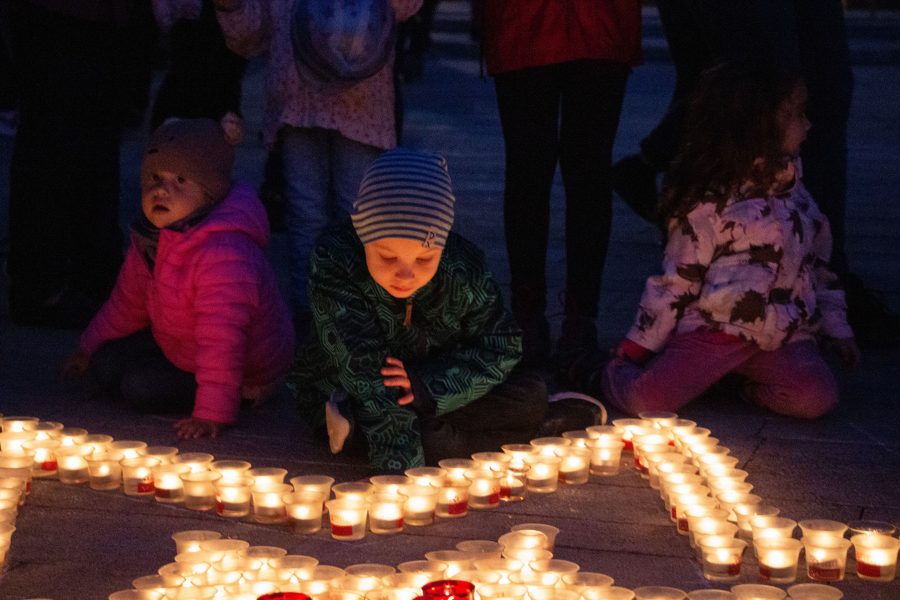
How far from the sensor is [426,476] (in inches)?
140

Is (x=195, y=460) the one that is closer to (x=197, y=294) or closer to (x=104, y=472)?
(x=104, y=472)

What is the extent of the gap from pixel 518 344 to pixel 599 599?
50.3 inches

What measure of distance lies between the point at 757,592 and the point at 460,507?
2.93 ft

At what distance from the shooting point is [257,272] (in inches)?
172

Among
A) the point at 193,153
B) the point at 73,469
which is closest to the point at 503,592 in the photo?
the point at 73,469

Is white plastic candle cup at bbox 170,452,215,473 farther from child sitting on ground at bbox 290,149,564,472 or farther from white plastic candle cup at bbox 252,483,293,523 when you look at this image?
child sitting on ground at bbox 290,149,564,472

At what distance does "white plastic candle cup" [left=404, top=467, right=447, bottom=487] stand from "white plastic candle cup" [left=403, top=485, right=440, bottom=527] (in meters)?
0.08

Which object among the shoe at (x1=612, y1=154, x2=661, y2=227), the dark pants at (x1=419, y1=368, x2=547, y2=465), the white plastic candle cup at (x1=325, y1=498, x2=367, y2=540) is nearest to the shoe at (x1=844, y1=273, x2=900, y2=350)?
the dark pants at (x1=419, y1=368, x2=547, y2=465)

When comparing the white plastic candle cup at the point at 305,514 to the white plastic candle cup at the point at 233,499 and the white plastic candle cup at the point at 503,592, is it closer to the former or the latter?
the white plastic candle cup at the point at 233,499

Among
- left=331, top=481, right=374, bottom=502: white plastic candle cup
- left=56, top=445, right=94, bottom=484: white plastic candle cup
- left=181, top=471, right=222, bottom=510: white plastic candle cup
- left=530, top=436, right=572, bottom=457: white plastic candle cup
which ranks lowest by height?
left=56, top=445, right=94, bottom=484: white plastic candle cup

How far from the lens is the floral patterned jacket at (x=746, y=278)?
175 inches

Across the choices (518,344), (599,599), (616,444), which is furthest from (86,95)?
(599,599)

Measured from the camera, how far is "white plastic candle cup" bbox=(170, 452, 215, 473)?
3635 millimetres

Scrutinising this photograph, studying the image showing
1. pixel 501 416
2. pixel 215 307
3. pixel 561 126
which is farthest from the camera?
pixel 561 126
